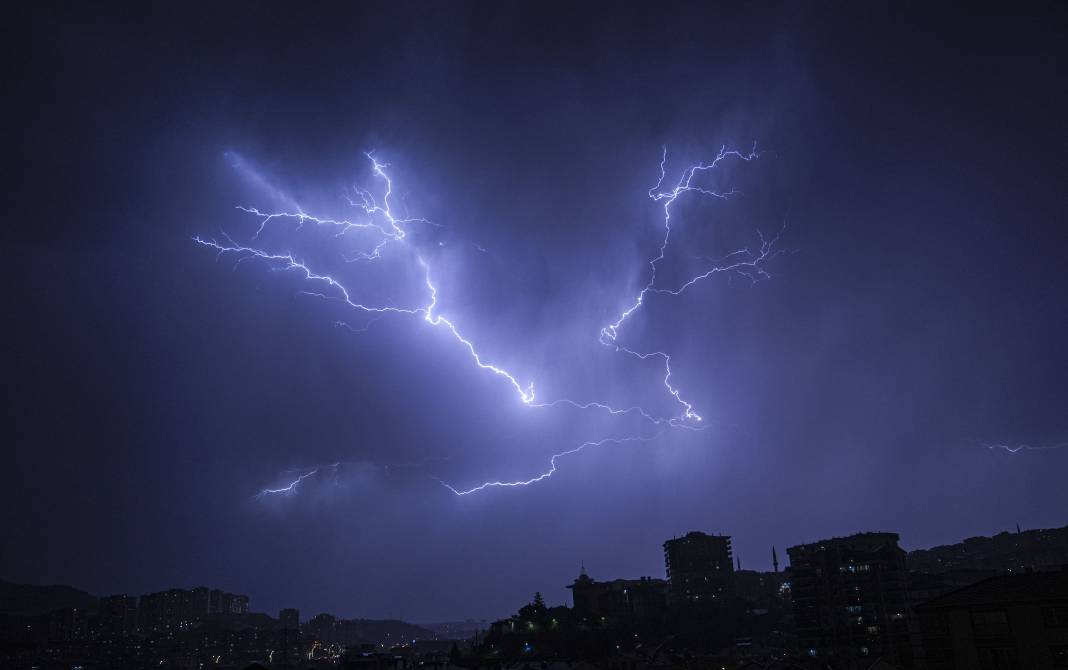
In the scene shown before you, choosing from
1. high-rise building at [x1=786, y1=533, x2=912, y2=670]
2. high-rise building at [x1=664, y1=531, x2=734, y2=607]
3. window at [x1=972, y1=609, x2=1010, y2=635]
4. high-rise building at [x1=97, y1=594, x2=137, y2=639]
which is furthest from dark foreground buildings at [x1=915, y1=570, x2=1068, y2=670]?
high-rise building at [x1=97, y1=594, x2=137, y2=639]

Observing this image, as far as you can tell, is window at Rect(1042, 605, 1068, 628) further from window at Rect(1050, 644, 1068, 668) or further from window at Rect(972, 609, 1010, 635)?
window at Rect(972, 609, 1010, 635)

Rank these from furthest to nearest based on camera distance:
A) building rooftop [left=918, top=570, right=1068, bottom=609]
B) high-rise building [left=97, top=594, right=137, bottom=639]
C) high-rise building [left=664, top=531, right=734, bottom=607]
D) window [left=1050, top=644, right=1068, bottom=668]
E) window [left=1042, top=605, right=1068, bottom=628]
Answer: high-rise building [left=97, top=594, right=137, bottom=639] → high-rise building [left=664, top=531, right=734, bottom=607] → building rooftop [left=918, top=570, right=1068, bottom=609] → window [left=1042, top=605, right=1068, bottom=628] → window [left=1050, top=644, right=1068, bottom=668]

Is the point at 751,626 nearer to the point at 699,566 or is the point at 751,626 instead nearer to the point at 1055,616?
the point at 699,566

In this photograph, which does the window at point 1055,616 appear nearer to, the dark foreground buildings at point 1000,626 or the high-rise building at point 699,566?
the dark foreground buildings at point 1000,626

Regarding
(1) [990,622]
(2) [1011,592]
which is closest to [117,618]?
(1) [990,622]

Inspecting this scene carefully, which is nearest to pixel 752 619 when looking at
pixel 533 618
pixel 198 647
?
pixel 533 618
